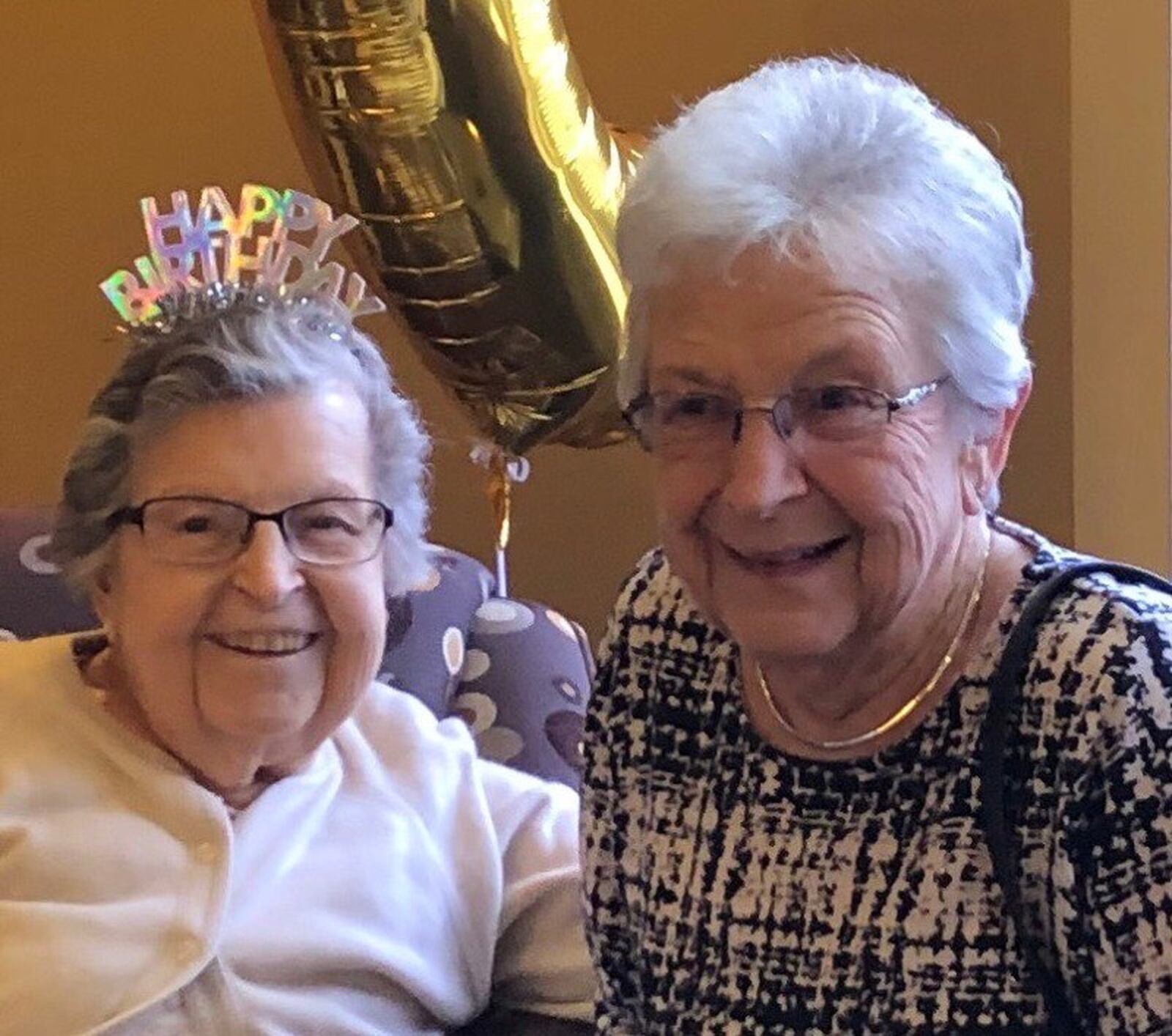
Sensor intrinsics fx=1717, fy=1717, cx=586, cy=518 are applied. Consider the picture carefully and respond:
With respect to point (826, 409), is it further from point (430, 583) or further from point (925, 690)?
point (430, 583)

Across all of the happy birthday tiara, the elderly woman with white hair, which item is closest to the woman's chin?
the elderly woman with white hair

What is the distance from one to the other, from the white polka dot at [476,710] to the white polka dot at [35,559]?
48 centimetres

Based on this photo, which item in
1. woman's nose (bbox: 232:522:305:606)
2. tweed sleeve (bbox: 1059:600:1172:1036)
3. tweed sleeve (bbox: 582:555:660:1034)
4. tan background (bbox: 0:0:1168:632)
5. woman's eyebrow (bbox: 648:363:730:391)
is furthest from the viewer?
tan background (bbox: 0:0:1168:632)

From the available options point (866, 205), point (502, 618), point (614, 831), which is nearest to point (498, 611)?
point (502, 618)

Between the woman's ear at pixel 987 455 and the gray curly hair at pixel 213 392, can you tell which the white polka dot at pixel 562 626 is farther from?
the woman's ear at pixel 987 455

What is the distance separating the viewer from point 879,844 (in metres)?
1.24

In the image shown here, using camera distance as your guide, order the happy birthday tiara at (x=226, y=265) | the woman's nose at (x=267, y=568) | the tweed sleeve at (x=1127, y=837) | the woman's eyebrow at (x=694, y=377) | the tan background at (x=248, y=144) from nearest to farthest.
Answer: the tweed sleeve at (x=1127, y=837), the woman's eyebrow at (x=694, y=377), the woman's nose at (x=267, y=568), the happy birthday tiara at (x=226, y=265), the tan background at (x=248, y=144)

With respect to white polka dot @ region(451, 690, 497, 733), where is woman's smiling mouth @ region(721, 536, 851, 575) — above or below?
above

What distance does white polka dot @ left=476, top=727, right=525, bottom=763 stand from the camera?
1893 millimetres

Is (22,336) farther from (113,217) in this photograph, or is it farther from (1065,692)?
(1065,692)

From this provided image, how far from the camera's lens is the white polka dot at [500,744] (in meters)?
1.89

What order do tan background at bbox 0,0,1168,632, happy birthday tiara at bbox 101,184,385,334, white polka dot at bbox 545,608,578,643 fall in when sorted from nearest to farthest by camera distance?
happy birthday tiara at bbox 101,184,385,334 < white polka dot at bbox 545,608,578,643 < tan background at bbox 0,0,1168,632

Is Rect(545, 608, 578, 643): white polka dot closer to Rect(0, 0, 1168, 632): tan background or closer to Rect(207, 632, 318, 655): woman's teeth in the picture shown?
Rect(207, 632, 318, 655): woman's teeth

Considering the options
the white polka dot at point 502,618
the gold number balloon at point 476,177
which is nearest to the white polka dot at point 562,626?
the white polka dot at point 502,618
